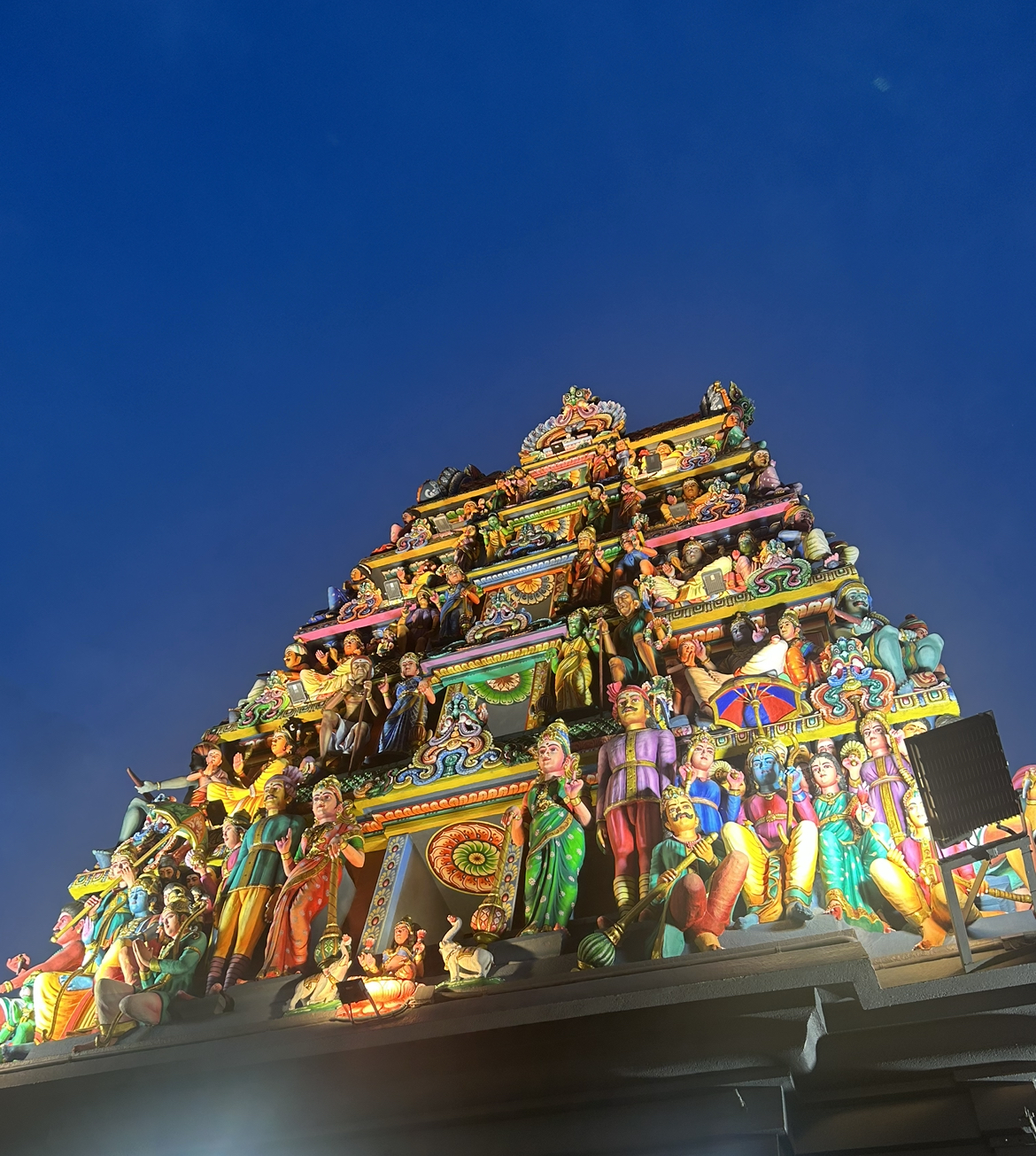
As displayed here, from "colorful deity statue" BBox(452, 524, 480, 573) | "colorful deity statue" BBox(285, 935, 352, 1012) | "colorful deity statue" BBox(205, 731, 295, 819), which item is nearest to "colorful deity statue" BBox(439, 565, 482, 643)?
"colorful deity statue" BBox(452, 524, 480, 573)

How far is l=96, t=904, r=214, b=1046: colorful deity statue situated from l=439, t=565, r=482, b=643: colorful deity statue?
22.0ft

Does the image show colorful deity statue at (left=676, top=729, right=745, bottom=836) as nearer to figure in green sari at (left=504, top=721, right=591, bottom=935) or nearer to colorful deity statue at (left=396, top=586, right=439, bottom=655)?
figure in green sari at (left=504, top=721, right=591, bottom=935)

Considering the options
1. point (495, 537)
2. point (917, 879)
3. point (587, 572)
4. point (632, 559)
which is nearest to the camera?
point (917, 879)

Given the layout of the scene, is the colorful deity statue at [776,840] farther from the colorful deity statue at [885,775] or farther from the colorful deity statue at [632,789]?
the colorful deity statue at [632,789]

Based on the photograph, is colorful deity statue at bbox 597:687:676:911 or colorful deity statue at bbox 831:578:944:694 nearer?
colorful deity statue at bbox 597:687:676:911

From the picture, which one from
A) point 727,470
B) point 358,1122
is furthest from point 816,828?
point 727,470

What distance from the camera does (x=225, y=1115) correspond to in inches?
369

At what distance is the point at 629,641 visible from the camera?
15.1m

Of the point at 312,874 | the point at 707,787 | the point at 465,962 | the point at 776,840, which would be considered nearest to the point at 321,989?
the point at 465,962

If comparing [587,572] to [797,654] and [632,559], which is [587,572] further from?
[797,654]

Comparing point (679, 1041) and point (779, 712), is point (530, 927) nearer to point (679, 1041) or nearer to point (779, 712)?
point (679, 1041)

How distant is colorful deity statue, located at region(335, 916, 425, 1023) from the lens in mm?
9672

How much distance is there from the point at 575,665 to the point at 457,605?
397 cm

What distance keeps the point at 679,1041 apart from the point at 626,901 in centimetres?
247
